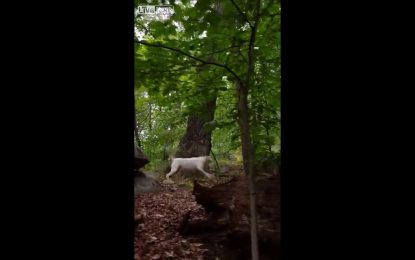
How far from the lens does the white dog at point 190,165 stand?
652cm

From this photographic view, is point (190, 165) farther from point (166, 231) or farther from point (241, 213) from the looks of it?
point (241, 213)

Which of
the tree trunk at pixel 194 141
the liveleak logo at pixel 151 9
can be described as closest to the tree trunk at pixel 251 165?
the liveleak logo at pixel 151 9

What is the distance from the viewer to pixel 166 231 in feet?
12.3

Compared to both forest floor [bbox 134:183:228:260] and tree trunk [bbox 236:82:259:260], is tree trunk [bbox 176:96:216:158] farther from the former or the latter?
tree trunk [bbox 236:82:259:260]

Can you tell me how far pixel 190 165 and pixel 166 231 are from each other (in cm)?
278

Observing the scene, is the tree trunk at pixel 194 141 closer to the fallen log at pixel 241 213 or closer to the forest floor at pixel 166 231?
the forest floor at pixel 166 231

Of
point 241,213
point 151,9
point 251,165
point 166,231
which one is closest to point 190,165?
point 166,231

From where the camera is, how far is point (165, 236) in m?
3.62

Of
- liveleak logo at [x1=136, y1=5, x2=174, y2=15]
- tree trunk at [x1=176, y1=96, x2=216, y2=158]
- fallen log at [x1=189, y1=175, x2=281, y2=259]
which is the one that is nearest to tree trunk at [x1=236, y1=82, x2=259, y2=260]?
liveleak logo at [x1=136, y1=5, x2=174, y2=15]

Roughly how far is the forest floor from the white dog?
1324mm
